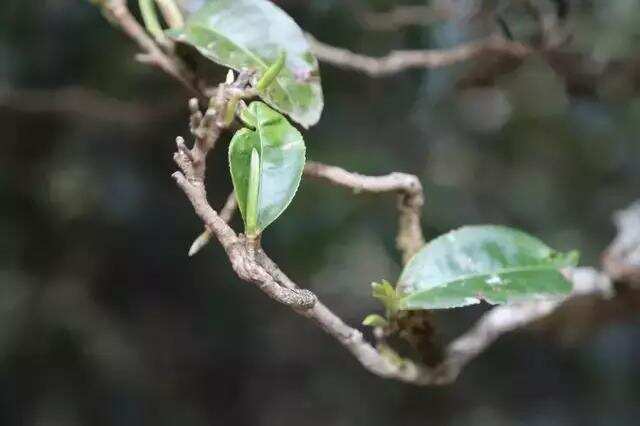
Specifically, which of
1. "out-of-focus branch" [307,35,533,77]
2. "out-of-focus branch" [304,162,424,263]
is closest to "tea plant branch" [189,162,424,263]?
"out-of-focus branch" [304,162,424,263]

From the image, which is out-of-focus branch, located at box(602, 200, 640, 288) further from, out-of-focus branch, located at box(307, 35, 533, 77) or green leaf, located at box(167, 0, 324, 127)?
green leaf, located at box(167, 0, 324, 127)

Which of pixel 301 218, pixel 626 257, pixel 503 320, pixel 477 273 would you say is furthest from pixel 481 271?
pixel 301 218

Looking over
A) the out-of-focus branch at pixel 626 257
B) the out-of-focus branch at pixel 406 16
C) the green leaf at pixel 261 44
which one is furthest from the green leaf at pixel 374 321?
the out-of-focus branch at pixel 406 16

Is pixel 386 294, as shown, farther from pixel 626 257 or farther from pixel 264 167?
pixel 626 257

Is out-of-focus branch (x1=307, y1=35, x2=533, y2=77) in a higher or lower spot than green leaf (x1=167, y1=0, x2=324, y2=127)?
lower

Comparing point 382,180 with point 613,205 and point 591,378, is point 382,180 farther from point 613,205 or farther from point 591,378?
point 591,378

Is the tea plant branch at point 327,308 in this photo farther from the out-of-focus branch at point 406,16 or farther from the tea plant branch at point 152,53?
the out-of-focus branch at point 406,16

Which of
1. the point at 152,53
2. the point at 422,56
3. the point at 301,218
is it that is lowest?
the point at 301,218

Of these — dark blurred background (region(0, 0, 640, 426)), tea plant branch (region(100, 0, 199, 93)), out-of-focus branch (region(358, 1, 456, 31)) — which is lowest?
dark blurred background (region(0, 0, 640, 426))
